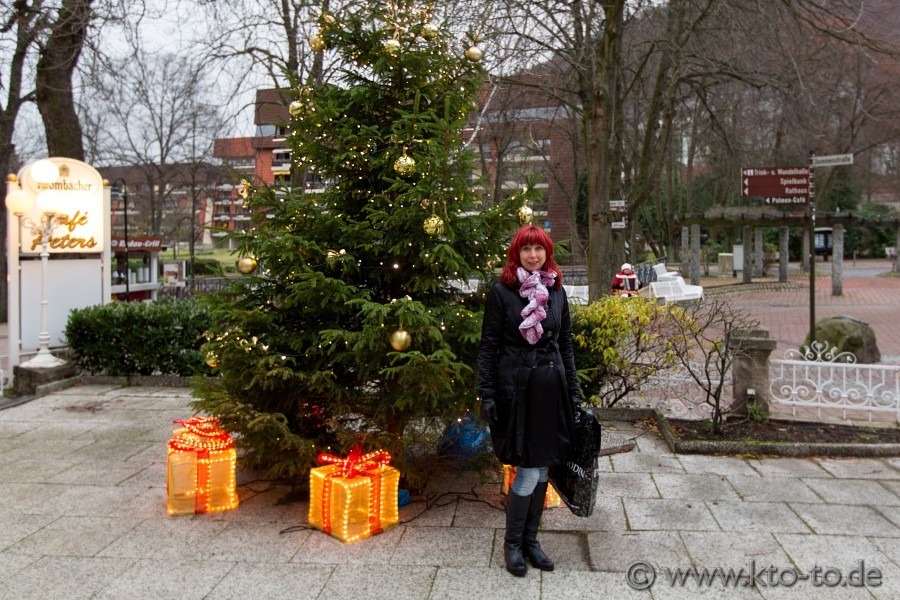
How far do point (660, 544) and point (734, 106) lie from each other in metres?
13.3

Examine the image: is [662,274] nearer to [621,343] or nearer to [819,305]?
[819,305]

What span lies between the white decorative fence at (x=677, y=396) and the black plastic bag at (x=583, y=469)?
334cm

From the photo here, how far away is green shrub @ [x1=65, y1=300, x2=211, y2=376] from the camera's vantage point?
883 cm

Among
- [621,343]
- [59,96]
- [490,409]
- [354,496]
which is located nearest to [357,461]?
[354,496]

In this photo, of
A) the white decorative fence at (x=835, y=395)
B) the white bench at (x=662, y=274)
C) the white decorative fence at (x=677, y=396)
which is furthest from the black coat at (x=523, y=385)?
the white bench at (x=662, y=274)

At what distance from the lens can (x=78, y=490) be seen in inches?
199

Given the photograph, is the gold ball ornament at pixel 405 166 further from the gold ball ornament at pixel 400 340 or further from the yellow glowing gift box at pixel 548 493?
the yellow glowing gift box at pixel 548 493

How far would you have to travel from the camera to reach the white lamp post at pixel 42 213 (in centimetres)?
880

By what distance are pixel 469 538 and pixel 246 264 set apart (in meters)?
2.33

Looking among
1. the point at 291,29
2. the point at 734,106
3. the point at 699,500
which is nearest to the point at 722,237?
the point at 734,106

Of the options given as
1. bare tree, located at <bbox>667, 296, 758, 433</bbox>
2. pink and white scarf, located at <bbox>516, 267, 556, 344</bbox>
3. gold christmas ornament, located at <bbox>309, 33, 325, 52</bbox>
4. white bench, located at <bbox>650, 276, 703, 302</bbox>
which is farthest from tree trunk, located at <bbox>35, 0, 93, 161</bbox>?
white bench, located at <bbox>650, 276, 703, 302</bbox>

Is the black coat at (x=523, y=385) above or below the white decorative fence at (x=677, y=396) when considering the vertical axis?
above

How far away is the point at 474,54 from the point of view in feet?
15.7

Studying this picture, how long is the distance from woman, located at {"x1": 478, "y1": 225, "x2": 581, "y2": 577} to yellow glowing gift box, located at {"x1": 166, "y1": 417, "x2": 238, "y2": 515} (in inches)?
80.1
